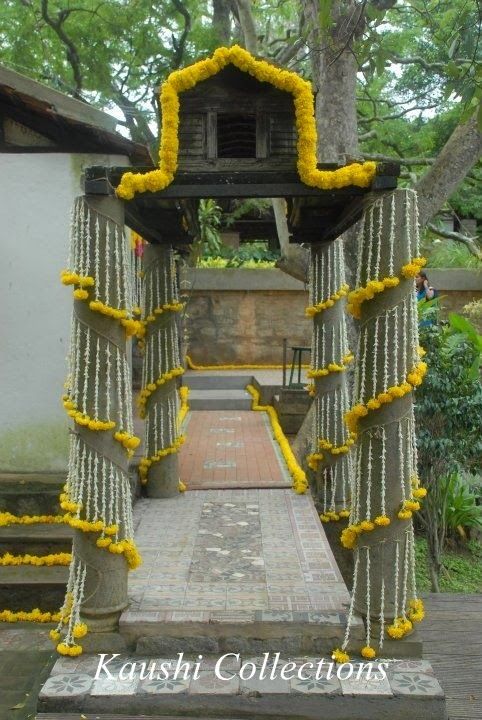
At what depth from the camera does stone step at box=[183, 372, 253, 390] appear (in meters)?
13.0

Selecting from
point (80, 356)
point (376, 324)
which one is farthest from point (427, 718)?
point (80, 356)

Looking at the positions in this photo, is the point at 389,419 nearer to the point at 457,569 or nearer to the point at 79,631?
the point at 79,631

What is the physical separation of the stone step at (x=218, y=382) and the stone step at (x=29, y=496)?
6.91m

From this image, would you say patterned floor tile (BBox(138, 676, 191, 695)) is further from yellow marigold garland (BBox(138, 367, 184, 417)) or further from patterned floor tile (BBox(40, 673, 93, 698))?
yellow marigold garland (BBox(138, 367, 184, 417))

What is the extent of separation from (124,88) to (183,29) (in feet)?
5.71

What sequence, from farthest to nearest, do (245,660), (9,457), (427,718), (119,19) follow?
(119,19)
(9,457)
(245,660)
(427,718)

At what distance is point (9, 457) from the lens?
6.32 m

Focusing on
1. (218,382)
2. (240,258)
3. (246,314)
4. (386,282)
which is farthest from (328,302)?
(240,258)

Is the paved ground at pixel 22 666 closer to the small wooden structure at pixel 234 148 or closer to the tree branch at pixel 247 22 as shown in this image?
the small wooden structure at pixel 234 148

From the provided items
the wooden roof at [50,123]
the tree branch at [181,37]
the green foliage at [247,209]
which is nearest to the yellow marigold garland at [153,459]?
the wooden roof at [50,123]

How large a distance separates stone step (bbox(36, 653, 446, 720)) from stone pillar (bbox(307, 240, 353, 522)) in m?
2.49

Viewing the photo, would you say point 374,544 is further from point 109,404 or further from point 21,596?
point 21,596

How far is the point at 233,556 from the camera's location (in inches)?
205

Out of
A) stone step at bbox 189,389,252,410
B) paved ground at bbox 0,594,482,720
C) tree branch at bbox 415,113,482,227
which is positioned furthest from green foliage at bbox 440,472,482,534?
stone step at bbox 189,389,252,410
